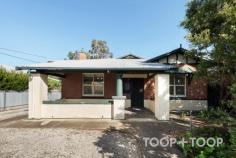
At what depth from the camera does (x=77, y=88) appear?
15.6m

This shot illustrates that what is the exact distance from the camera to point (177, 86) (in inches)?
600

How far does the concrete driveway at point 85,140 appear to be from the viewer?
6012 millimetres

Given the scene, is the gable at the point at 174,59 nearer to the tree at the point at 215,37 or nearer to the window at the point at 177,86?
the window at the point at 177,86

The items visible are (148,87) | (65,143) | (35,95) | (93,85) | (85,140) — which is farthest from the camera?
(148,87)

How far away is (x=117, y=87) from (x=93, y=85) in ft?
15.9

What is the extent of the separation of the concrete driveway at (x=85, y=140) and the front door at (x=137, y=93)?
6.33 metres

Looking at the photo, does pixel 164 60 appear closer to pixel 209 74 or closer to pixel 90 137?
pixel 209 74

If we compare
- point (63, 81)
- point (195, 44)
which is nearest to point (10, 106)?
point (63, 81)

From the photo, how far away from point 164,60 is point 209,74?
5886 millimetres

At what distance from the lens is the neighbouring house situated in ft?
36.8

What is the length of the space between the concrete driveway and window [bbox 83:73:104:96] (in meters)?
6.10

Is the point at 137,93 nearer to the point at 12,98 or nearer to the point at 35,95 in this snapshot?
the point at 35,95

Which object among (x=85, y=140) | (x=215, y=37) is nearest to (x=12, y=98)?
(x=85, y=140)

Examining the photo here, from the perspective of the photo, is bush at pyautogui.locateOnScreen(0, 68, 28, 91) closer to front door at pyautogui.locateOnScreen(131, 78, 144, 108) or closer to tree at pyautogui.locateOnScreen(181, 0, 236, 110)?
front door at pyautogui.locateOnScreen(131, 78, 144, 108)
